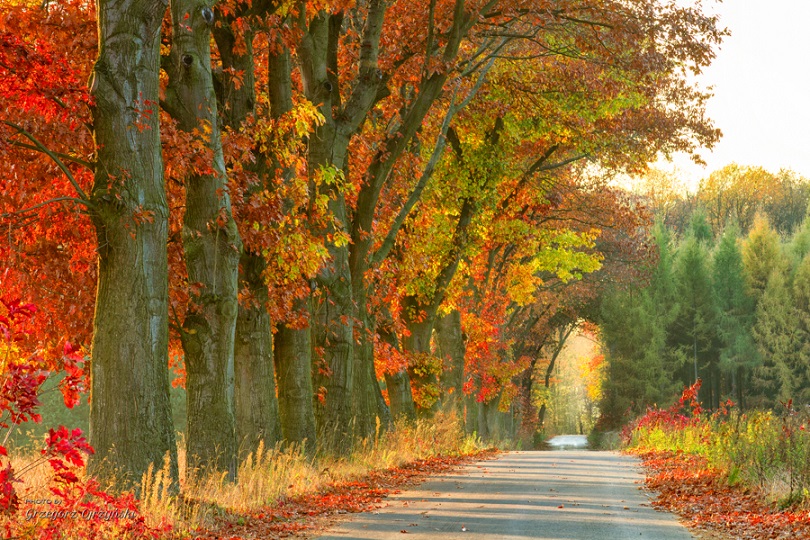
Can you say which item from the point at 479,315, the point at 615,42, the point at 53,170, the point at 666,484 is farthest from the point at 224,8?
the point at 479,315

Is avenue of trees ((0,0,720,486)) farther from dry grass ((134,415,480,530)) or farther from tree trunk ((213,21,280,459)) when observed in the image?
dry grass ((134,415,480,530))

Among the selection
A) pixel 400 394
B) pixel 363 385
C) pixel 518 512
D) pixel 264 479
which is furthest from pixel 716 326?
pixel 264 479

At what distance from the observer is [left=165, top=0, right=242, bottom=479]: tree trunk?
39.8ft

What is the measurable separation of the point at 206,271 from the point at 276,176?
2.53 m

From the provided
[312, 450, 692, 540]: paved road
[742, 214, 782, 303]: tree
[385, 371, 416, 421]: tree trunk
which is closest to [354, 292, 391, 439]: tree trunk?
[312, 450, 692, 540]: paved road

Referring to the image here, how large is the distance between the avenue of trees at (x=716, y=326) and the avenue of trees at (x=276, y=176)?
3771 centimetres

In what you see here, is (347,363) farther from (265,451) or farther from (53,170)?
(53,170)

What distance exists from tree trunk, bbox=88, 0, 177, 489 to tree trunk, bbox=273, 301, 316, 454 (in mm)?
5639

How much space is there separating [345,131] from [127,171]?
7363mm

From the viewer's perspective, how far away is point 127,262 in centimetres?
983

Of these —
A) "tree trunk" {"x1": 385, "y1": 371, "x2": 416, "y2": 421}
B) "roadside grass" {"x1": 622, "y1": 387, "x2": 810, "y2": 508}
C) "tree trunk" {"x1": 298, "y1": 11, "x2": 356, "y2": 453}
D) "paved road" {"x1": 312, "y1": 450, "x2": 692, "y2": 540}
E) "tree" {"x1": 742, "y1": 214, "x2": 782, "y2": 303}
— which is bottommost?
"paved road" {"x1": 312, "y1": 450, "x2": 692, "y2": 540}

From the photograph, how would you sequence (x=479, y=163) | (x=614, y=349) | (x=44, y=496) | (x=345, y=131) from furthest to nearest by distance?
(x=614, y=349), (x=479, y=163), (x=345, y=131), (x=44, y=496)

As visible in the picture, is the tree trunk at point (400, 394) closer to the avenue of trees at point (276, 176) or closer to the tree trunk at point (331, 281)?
the avenue of trees at point (276, 176)

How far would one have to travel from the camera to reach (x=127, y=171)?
9.80 metres
